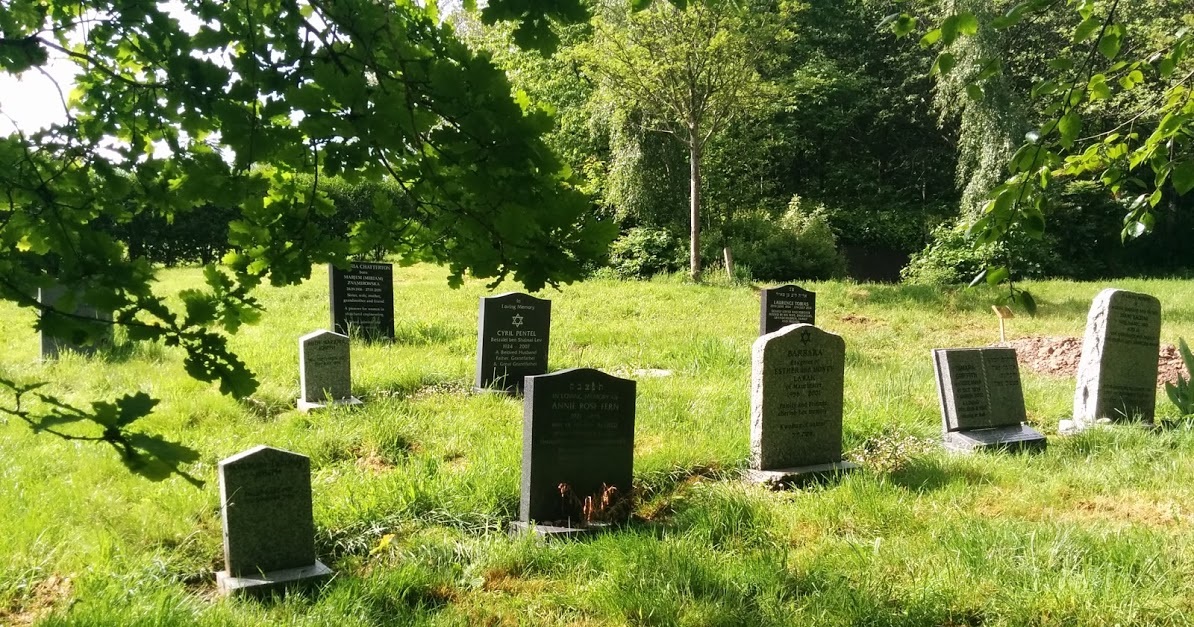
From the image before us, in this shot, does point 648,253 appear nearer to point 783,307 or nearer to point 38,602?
point 783,307

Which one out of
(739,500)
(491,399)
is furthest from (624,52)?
(739,500)

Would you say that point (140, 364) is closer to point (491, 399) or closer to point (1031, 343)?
point (491, 399)

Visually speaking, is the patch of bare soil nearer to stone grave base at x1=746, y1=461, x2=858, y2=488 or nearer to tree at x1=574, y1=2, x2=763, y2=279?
stone grave base at x1=746, y1=461, x2=858, y2=488

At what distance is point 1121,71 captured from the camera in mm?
3588

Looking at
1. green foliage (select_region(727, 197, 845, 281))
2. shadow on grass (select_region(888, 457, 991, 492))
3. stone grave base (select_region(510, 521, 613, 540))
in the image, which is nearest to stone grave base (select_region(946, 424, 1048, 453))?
shadow on grass (select_region(888, 457, 991, 492))

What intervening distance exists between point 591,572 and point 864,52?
30.4 metres

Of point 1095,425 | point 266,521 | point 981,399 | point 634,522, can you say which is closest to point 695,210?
point 981,399

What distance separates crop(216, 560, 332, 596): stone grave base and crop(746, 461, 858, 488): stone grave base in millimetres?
2966

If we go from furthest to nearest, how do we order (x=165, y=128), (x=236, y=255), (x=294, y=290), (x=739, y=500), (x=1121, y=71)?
(x=294, y=290) → (x=739, y=500) → (x=1121, y=71) → (x=236, y=255) → (x=165, y=128)

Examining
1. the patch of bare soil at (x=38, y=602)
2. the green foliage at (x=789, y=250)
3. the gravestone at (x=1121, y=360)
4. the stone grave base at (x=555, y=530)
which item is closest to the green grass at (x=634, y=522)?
the patch of bare soil at (x=38, y=602)

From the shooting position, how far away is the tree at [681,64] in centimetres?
1853

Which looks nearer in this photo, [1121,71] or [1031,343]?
[1121,71]

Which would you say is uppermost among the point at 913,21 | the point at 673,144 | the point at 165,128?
the point at 673,144

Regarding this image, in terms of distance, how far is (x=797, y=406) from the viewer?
6395 millimetres
